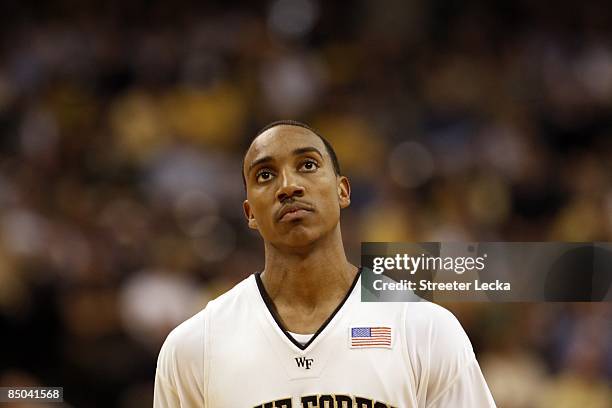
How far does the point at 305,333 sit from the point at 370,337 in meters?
0.18

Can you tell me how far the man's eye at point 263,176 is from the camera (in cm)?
274

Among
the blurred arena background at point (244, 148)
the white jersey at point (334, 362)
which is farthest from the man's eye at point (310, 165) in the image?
the blurred arena background at point (244, 148)

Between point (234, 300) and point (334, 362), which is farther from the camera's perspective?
point (234, 300)

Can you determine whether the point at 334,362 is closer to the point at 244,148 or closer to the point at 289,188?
the point at 289,188

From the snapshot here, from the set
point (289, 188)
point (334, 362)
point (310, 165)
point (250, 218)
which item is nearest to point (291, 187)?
point (289, 188)

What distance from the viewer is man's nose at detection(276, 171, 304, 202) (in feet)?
8.72

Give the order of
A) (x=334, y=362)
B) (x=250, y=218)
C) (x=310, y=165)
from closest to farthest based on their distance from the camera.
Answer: (x=334, y=362)
(x=310, y=165)
(x=250, y=218)

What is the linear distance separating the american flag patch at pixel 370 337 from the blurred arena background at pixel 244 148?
108 cm

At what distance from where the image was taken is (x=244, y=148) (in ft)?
17.0

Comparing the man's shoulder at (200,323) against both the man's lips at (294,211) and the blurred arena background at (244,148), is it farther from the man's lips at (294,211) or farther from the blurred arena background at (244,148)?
the blurred arena background at (244,148)

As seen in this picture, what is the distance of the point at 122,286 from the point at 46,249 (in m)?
0.46

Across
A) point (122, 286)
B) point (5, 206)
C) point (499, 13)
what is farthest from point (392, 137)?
point (5, 206)

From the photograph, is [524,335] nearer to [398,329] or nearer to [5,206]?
[398,329]

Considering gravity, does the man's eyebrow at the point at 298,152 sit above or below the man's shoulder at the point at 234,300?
above
